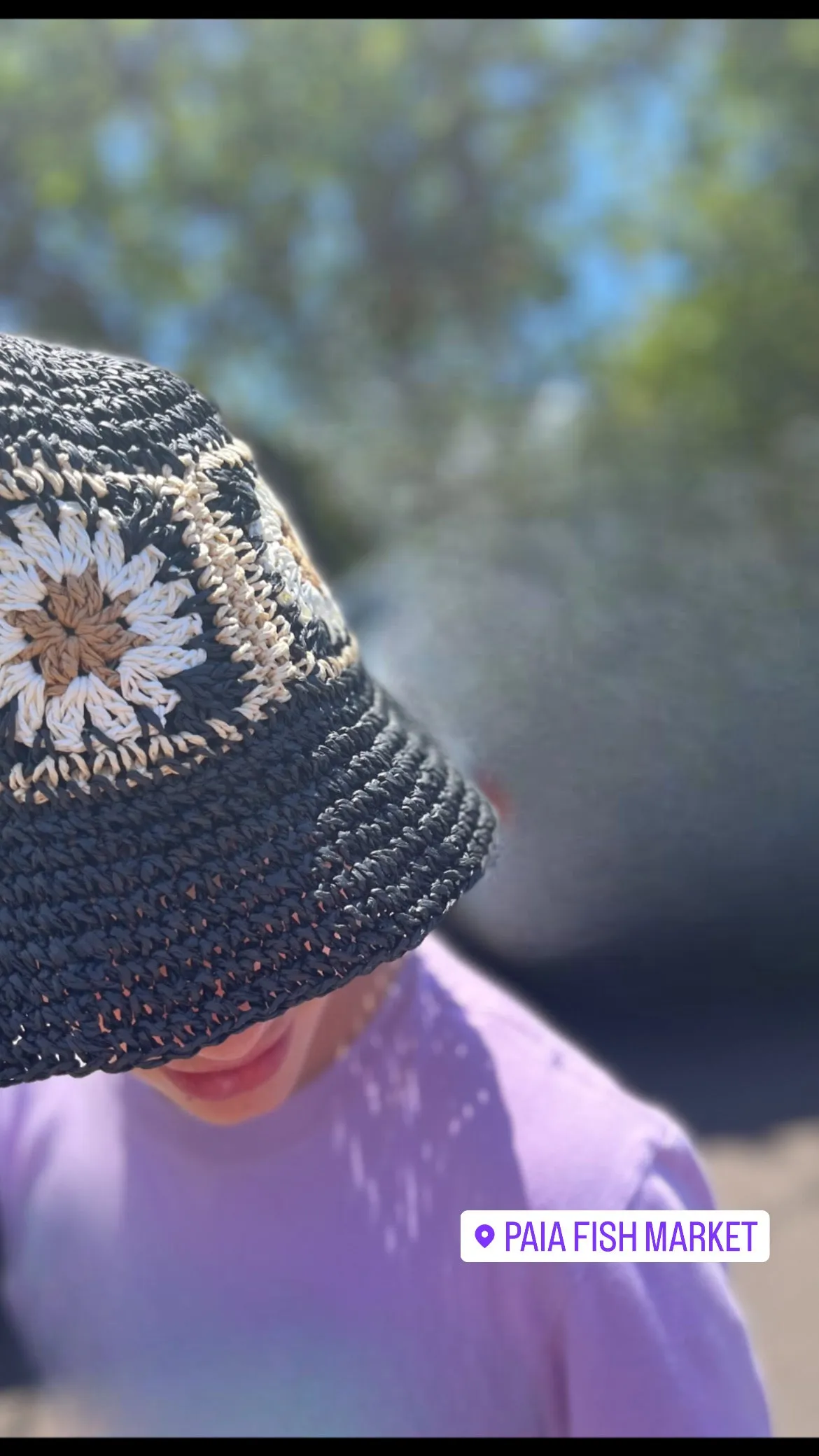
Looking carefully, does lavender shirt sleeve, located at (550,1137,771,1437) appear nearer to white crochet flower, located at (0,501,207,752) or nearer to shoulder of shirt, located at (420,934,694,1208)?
shoulder of shirt, located at (420,934,694,1208)

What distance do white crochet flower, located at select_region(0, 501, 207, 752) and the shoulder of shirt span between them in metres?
0.27

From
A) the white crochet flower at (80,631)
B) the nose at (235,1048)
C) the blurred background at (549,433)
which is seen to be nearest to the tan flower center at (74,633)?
the white crochet flower at (80,631)

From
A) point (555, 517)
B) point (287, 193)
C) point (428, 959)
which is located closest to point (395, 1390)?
point (428, 959)

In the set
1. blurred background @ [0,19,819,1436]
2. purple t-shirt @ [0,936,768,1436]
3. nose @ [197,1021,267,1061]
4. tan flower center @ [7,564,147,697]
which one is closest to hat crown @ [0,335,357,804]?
tan flower center @ [7,564,147,697]

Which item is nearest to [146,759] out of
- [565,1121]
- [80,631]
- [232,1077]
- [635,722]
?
[80,631]

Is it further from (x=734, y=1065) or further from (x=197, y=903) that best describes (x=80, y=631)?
(x=734, y=1065)

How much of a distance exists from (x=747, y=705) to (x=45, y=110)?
1299mm

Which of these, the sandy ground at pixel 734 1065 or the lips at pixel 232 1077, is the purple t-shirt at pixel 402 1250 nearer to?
the lips at pixel 232 1077

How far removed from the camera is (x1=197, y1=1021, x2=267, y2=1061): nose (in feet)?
1.33

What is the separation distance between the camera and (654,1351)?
1.49 feet

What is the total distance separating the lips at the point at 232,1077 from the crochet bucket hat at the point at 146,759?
0.36 feet

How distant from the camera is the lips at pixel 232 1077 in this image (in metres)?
0.44

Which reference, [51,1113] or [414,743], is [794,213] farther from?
[51,1113]

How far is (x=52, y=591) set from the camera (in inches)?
12.6
